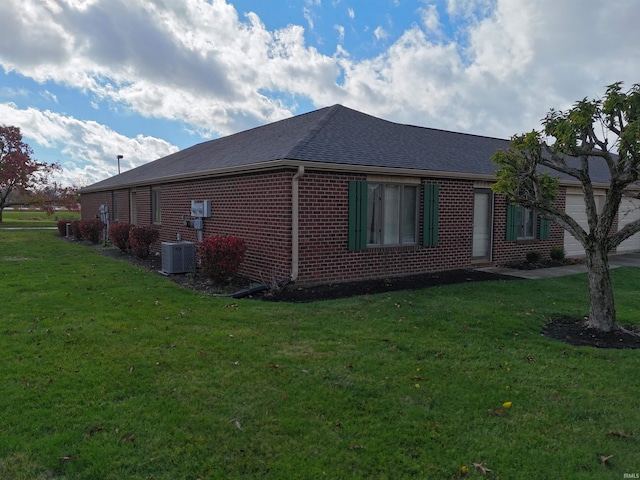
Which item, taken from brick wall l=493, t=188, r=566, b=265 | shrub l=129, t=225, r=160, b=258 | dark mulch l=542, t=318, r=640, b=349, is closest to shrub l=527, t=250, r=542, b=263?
brick wall l=493, t=188, r=566, b=265

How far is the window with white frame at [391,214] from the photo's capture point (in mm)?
10062

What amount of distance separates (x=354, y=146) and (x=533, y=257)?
6142 mm

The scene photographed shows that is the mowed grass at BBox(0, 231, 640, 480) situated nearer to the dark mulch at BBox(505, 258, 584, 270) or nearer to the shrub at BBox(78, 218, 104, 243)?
the dark mulch at BBox(505, 258, 584, 270)

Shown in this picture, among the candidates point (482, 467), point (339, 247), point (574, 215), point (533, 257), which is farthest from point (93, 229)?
point (482, 467)

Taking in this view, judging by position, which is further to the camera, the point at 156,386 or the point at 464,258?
the point at 464,258

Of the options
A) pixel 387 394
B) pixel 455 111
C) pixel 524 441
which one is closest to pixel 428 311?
pixel 387 394

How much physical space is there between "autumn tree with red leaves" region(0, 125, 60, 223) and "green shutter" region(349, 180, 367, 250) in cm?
3226

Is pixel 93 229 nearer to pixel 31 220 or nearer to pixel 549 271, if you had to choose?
pixel 549 271

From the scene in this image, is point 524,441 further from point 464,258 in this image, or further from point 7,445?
point 464,258

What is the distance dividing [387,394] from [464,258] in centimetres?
839

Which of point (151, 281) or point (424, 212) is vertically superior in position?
point (424, 212)

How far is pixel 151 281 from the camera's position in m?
9.56

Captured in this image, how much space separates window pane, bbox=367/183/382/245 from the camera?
997cm

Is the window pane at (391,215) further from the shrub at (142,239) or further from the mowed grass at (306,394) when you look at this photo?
the shrub at (142,239)
